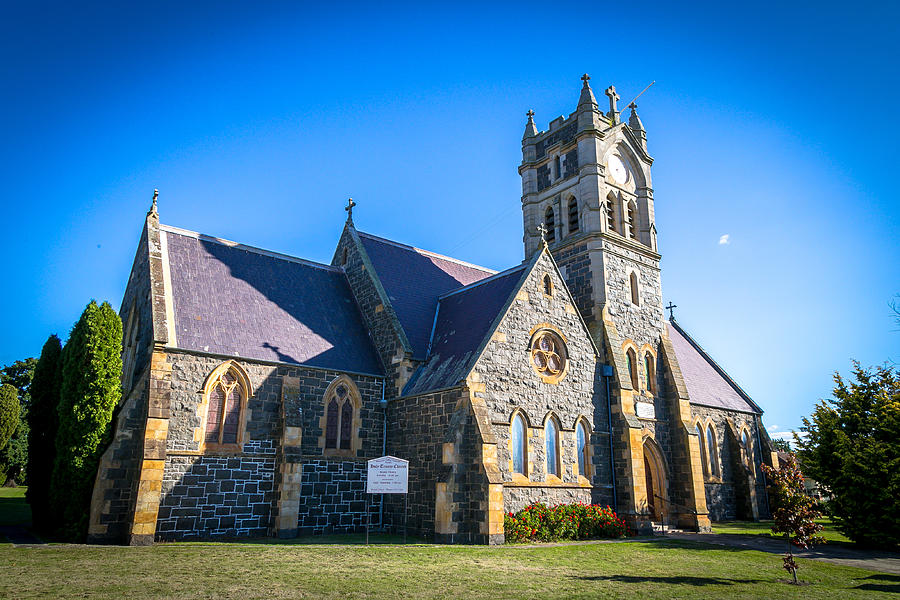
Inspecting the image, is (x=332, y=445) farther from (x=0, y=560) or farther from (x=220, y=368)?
(x=0, y=560)

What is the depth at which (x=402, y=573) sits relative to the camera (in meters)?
11.8

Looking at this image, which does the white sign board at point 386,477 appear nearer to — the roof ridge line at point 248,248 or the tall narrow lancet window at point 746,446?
the roof ridge line at point 248,248

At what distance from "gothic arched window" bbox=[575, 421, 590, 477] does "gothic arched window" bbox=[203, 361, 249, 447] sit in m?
11.6

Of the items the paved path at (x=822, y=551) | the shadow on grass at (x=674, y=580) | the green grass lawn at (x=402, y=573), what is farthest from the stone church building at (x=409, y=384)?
the shadow on grass at (x=674, y=580)

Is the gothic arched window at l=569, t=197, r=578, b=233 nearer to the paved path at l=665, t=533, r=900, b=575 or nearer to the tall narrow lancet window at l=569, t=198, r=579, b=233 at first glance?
the tall narrow lancet window at l=569, t=198, r=579, b=233

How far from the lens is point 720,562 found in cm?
1527

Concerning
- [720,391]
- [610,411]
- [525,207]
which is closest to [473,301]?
[610,411]

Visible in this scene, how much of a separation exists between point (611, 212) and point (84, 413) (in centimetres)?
2258

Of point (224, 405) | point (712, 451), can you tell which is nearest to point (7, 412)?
point (224, 405)

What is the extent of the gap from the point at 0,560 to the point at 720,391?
32.6 meters

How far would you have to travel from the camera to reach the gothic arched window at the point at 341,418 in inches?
803

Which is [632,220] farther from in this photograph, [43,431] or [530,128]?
[43,431]

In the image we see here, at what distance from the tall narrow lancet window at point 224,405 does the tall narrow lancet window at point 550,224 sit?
16.2 m

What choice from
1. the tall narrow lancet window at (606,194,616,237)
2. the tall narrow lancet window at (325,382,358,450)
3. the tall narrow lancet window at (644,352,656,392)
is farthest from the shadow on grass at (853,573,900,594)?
the tall narrow lancet window at (606,194,616,237)
